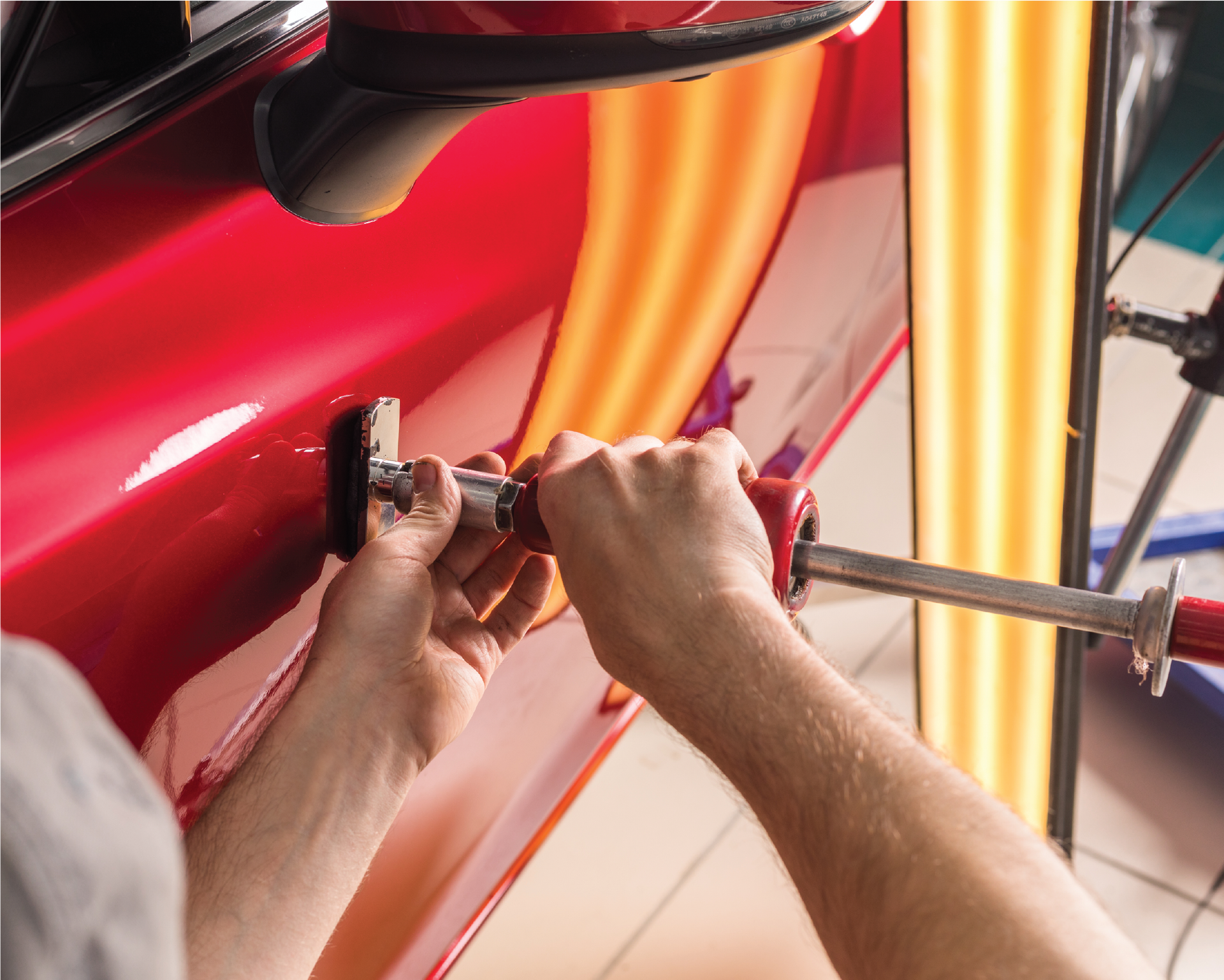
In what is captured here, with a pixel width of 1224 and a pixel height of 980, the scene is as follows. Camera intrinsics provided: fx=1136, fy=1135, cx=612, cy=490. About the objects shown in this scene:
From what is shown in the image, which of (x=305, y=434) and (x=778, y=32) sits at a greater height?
(x=778, y=32)

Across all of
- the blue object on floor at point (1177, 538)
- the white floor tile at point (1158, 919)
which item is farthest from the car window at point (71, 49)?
the blue object on floor at point (1177, 538)

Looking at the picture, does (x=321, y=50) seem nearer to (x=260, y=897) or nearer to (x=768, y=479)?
(x=768, y=479)

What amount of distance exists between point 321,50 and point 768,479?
38cm

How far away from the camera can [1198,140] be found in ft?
11.4

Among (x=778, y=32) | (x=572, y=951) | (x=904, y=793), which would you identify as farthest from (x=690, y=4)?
(x=572, y=951)

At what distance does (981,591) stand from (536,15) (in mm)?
415

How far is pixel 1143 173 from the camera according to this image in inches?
144

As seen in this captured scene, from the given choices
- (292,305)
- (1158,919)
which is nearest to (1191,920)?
(1158,919)

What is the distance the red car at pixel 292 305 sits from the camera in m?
0.54

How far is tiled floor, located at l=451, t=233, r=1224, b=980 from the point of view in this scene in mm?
1546

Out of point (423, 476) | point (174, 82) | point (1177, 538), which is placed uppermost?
point (174, 82)

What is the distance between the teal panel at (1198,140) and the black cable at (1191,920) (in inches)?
87.6

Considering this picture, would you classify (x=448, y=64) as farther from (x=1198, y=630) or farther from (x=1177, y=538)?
(x=1177, y=538)

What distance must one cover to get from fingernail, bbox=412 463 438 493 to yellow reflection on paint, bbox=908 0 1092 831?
0.61 meters
